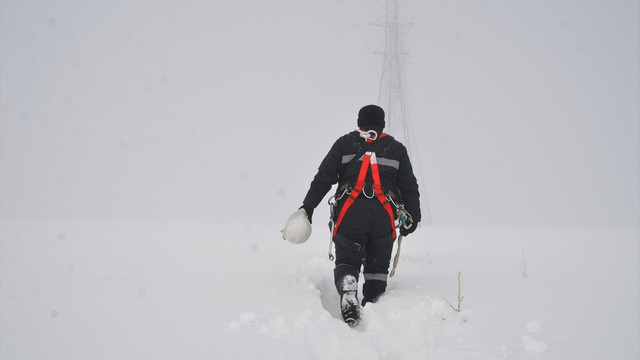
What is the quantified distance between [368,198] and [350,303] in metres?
0.95

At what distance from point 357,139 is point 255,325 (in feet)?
6.25

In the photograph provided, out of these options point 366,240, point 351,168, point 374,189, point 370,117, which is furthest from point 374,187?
point 370,117

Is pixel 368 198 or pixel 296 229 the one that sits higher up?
pixel 368 198

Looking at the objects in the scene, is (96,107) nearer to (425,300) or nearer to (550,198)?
(550,198)

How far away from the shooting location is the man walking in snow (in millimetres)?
3596

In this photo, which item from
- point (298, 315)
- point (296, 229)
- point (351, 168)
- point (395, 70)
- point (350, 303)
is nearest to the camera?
point (298, 315)

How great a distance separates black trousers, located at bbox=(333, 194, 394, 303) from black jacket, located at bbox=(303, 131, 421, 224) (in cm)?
23

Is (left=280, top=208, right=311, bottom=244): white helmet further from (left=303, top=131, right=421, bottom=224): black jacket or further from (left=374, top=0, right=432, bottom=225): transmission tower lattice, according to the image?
(left=374, top=0, right=432, bottom=225): transmission tower lattice

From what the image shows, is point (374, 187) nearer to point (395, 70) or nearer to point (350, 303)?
point (350, 303)

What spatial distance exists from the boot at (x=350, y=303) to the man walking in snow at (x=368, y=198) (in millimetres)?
238

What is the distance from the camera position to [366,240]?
12.0 feet

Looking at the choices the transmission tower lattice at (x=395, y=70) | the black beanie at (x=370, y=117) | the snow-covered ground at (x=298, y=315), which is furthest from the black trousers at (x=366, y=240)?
the transmission tower lattice at (x=395, y=70)

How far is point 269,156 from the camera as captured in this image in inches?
2485

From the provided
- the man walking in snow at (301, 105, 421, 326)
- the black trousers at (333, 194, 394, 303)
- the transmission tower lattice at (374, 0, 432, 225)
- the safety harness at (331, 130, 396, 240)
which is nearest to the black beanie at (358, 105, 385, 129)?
the man walking in snow at (301, 105, 421, 326)
